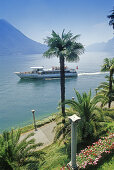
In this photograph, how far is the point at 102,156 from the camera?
17.1 feet

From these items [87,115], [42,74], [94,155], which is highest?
[42,74]

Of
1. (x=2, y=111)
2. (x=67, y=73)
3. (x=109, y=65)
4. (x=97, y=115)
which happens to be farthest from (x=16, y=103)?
(x=67, y=73)

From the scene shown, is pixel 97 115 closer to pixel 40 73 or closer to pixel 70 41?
pixel 70 41

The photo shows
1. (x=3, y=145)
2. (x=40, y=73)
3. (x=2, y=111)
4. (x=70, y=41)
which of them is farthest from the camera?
(x=40, y=73)

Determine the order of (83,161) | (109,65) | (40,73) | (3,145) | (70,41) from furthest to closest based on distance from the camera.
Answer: (40,73), (109,65), (70,41), (3,145), (83,161)

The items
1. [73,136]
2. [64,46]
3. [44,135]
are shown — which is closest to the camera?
[73,136]

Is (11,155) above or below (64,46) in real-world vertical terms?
below

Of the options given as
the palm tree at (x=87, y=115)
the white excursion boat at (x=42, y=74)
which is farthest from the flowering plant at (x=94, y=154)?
the white excursion boat at (x=42, y=74)

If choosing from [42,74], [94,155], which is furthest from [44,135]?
[42,74]

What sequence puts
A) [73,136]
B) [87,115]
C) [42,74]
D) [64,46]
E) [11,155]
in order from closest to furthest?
[73,136] < [11,155] < [87,115] < [64,46] < [42,74]

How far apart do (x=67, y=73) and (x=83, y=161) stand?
39.3 m

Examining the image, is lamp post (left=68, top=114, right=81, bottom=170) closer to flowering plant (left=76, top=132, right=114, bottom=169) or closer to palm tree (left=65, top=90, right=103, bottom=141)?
flowering plant (left=76, top=132, right=114, bottom=169)

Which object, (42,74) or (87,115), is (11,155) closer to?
(87,115)

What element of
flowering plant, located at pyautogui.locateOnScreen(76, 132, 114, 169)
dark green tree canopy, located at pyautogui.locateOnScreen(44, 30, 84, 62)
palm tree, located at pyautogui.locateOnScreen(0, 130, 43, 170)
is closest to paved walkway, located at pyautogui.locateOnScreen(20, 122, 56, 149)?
palm tree, located at pyautogui.locateOnScreen(0, 130, 43, 170)
